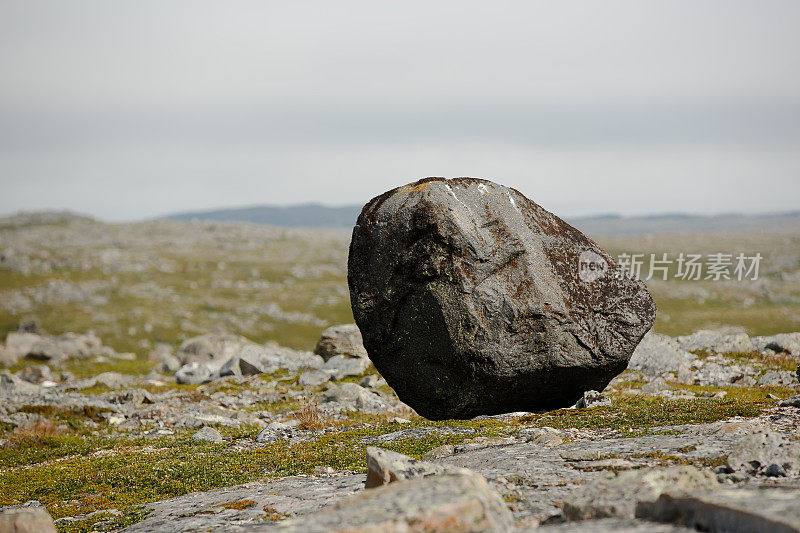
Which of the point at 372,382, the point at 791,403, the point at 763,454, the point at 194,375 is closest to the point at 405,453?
the point at 763,454

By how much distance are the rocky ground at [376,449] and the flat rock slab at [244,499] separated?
3.1 inches

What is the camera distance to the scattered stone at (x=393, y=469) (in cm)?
1154

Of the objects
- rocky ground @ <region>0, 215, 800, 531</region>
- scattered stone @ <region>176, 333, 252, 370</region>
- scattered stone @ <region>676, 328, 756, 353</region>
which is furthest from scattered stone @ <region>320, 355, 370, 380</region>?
scattered stone @ <region>676, 328, 756, 353</region>

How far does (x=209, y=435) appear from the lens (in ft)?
83.6

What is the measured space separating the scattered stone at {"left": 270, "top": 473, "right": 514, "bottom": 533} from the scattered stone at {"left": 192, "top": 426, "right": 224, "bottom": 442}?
17.6 m

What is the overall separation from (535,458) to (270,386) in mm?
27009

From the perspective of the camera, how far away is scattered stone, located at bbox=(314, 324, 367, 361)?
44.9 metres

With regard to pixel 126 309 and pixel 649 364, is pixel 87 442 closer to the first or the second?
pixel 649 364

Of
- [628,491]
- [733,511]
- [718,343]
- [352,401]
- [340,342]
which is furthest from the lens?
[340,342]

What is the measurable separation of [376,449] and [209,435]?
1545 centimetres

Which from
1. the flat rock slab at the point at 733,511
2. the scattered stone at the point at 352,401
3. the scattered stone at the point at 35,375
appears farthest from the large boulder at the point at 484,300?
the scattered stone at the point at 35,375

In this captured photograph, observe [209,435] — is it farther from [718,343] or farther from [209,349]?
[209,349]

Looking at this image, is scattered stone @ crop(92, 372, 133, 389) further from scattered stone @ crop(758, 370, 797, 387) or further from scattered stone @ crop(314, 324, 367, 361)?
scattered stone @ crop(758, 370, 797, 387)

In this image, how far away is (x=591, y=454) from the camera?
14.4 m
